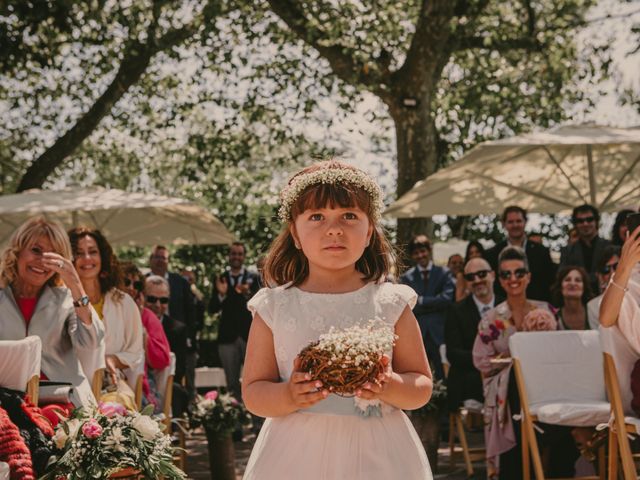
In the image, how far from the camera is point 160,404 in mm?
8844

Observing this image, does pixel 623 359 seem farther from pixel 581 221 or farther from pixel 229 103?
pixel 229 103

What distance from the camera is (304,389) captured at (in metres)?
3.18

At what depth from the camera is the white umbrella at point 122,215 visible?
11422mm

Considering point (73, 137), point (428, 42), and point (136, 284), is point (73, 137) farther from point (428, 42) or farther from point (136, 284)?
point (136, 284)

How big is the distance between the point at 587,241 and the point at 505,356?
95.4 inches

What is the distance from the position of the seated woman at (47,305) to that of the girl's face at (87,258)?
865mm

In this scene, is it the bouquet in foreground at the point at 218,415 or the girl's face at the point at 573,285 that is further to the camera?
the bouquet in foreground at the point at 218,415

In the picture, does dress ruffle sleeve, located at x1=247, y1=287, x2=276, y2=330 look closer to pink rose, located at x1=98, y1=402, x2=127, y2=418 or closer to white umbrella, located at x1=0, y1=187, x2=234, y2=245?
pink rose, located at x1=98, y1=402, x2=127, y2=418

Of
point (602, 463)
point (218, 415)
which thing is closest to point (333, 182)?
point (602, 463)

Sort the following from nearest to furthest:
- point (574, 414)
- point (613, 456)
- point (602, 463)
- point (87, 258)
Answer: point (613, 456) < point (574, 414) < point (602, 463) < point (87, 258)

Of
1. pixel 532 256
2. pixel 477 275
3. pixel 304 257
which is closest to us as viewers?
pixel 304 257

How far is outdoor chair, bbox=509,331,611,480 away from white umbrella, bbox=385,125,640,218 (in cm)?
348

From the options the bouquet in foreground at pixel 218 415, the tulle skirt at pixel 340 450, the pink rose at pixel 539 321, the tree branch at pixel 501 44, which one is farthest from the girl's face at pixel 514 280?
the tree branch at pixel 501 44

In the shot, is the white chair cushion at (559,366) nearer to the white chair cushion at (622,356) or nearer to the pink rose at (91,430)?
the white chair cushion at (622,356)
